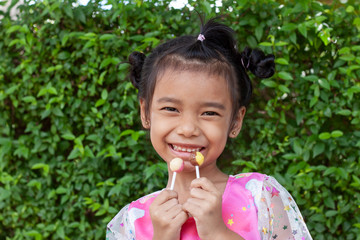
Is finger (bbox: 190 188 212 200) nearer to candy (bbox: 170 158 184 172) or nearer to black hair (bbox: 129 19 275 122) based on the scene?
candy (bbox: 170 158 184 172)

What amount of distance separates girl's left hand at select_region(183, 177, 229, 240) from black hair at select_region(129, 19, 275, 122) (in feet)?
1.34

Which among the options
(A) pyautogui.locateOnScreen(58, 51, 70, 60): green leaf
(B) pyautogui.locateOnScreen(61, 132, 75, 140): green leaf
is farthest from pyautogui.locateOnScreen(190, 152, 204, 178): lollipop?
(A) pyautogui.locateOnScreen(58, 51, 70, 60): green leaf

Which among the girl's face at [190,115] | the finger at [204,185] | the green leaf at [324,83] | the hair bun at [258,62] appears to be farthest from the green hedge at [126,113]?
the finger at [204,185]

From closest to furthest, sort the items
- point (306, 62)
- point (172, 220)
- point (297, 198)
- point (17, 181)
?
point (172, 220) → point (297, 198) → point (306, 62) → point (17, 181)

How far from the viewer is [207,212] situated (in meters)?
1.45

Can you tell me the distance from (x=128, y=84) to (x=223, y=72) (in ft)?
3.79

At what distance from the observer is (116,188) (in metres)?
2.75

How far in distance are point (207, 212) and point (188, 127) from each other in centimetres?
29

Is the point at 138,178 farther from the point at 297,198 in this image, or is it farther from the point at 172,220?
the point at 172,220

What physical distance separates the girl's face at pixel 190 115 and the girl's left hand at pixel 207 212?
0.57ft

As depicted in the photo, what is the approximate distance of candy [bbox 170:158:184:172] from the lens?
155 cm

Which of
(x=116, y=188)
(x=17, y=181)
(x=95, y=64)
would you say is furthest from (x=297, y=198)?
(x=17, y=181)

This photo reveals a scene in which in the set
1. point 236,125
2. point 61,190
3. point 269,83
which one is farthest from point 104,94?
point 236,125

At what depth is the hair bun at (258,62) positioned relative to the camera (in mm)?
1803
